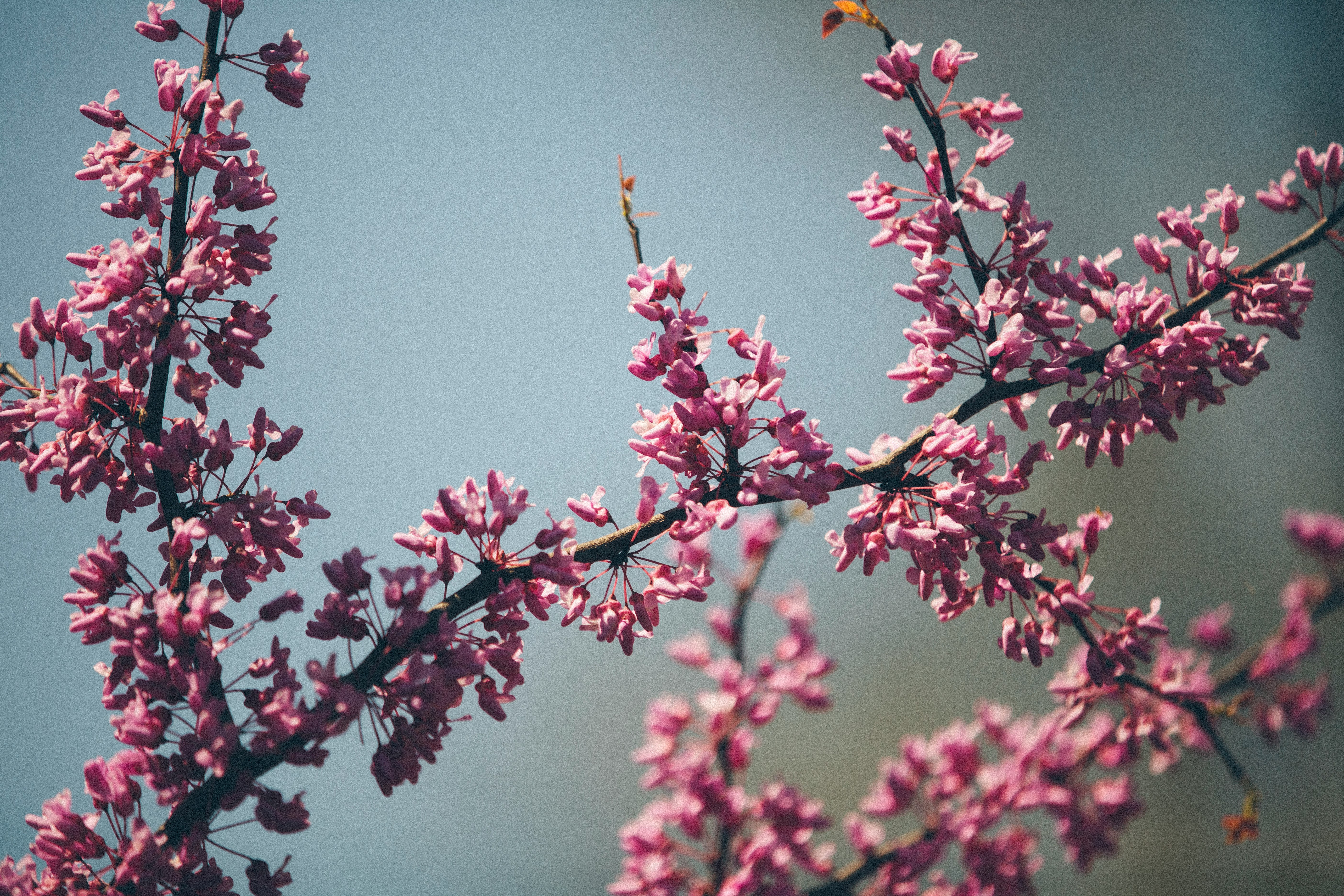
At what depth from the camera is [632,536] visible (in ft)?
2.28

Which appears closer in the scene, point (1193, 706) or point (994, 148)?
point (994, 148)

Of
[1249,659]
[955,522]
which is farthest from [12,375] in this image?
[1249,659]

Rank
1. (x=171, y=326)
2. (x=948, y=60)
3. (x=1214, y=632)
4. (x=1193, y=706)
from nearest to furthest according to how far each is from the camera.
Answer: (x=171, y=326)
(x=948, y=60)
(x=1193, y=706)
(x=1214, y=632)

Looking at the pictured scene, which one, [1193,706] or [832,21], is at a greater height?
[832,21]

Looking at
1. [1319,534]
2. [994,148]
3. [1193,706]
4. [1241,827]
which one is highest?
[994,148]

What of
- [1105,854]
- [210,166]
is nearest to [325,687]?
[210,166]

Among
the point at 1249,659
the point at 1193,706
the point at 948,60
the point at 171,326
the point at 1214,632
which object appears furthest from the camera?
the point at 1214,632

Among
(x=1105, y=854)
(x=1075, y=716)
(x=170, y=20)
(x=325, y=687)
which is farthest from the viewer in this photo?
(x=1105, y=854)

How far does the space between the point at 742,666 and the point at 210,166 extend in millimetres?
750

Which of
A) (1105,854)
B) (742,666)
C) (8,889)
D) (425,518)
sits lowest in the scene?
(1105,854)

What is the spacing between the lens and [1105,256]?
2.68 feet

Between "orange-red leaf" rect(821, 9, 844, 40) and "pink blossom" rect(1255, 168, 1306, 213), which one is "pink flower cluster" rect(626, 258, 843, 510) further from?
"pink blossom" rect(1255, 168, 1306, 213)

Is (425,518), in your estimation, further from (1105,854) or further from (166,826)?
(1105,854)

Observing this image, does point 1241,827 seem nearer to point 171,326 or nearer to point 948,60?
point 948,60
